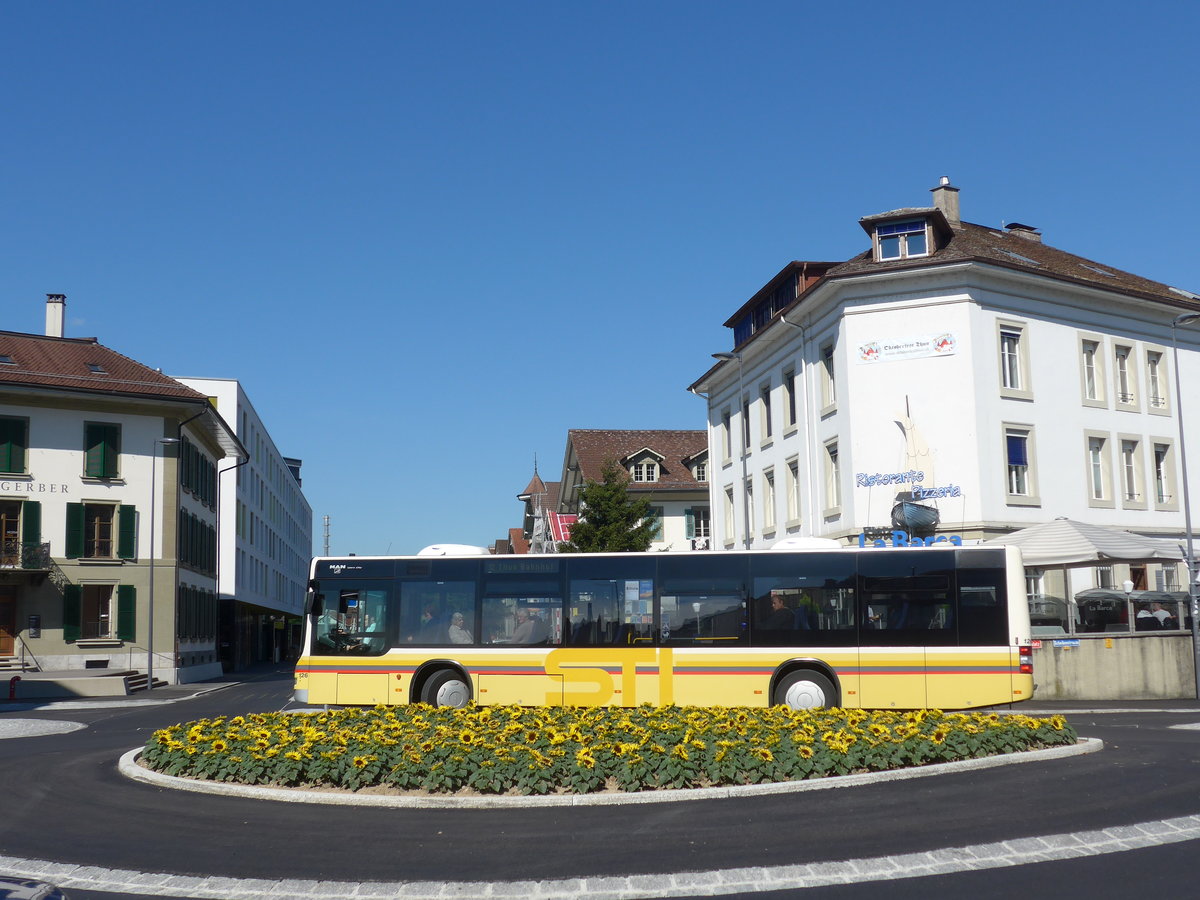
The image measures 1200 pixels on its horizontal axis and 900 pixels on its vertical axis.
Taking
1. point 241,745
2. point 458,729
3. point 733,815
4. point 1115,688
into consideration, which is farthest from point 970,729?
point 1115,688

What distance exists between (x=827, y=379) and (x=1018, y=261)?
22.9 ft

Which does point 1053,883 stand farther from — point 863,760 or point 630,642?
point 630,642

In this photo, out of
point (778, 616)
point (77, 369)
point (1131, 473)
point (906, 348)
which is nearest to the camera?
point (778, 616)

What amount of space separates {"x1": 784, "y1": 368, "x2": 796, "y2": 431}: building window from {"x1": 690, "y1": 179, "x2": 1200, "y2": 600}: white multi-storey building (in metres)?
0.08

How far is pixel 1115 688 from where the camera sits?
27.7 m

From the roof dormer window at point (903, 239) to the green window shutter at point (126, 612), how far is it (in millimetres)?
27861

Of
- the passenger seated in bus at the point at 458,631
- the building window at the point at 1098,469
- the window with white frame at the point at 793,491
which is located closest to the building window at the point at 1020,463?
the building window at the point at 1098,469

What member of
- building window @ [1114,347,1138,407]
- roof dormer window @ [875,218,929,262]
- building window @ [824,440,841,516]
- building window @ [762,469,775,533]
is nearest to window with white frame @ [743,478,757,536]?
building window @ [762,469,775,533]

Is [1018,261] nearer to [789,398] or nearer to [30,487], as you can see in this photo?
[789,398]

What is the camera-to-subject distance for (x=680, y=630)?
62.1 feet

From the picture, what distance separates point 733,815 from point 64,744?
12566 millimetres

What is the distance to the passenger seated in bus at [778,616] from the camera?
18781 mm

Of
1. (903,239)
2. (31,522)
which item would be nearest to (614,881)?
(903,239)

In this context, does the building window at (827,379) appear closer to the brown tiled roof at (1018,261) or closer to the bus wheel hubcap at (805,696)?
the brown tiled roof at (1018,261)
